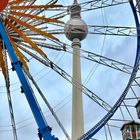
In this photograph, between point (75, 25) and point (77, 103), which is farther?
point (77, 103)

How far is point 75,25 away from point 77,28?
23 cm

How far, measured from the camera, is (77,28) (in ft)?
88.7

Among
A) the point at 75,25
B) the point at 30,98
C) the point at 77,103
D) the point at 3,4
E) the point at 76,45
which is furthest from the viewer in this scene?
the point at 76,45

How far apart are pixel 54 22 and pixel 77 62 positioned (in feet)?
20.8

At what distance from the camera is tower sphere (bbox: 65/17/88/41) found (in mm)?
25781

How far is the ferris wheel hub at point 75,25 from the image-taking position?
83.3ft

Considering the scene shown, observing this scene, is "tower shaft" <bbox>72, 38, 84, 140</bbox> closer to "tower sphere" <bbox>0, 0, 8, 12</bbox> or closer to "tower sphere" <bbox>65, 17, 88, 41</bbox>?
"tower sphere" <bbox>65, 17, 88, 41</bbox>

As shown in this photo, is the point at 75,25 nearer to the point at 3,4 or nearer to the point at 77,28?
the point at 77,28

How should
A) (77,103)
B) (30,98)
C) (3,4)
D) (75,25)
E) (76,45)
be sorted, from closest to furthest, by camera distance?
(30,98), (3,4), (75,25), (77,103), (76,45)

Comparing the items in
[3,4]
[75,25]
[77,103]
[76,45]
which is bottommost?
[77,103]

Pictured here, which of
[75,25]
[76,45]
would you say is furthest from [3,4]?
[76,45]

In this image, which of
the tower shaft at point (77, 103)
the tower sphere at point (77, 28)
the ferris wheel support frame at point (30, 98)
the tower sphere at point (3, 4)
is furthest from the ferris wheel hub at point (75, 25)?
the ferris wheel support frame at point (30, 98)

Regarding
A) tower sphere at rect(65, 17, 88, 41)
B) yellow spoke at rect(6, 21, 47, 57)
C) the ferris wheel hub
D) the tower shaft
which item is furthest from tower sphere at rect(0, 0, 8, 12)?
the tower shaft

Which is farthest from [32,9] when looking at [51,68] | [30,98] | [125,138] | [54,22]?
[125,138]
